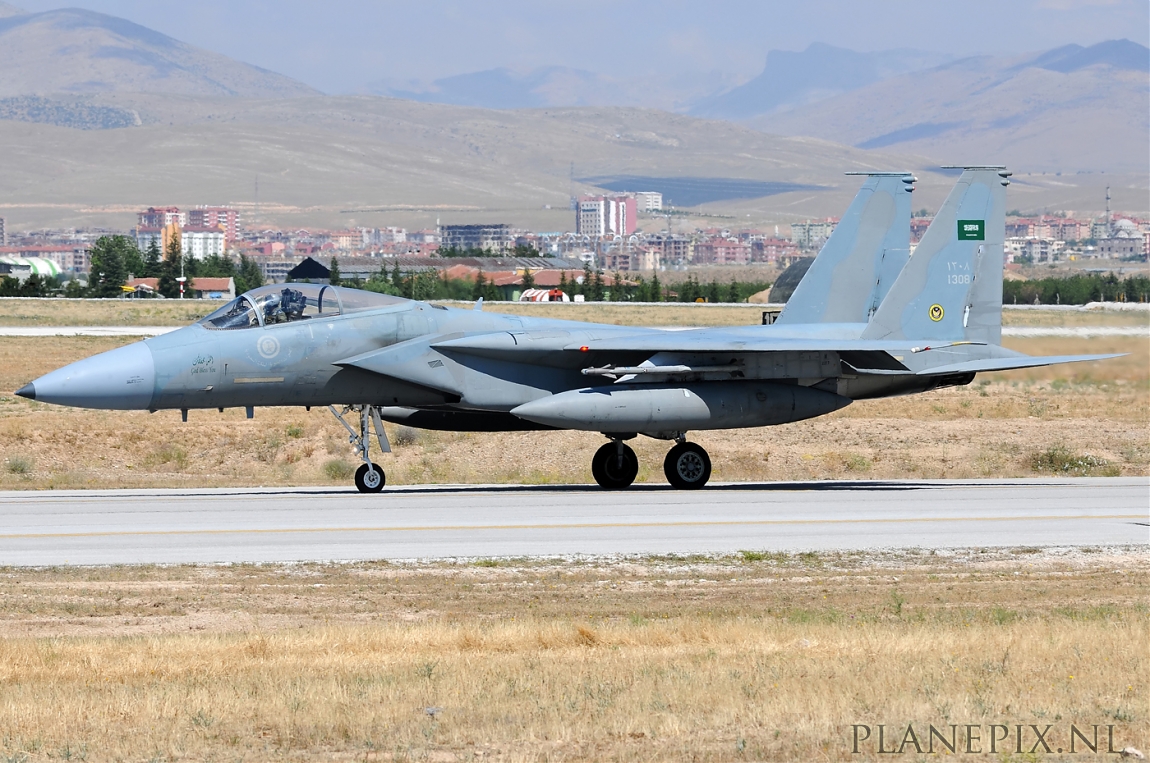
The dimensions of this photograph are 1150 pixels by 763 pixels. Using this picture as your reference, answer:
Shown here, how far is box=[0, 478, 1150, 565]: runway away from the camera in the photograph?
52.6 feet

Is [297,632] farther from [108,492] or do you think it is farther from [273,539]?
[108,492]

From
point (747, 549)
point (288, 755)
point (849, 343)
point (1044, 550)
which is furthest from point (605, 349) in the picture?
point (288, 755)

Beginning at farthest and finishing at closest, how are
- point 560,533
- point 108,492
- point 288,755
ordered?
point 108,492 → point 560,533 → point 288,755

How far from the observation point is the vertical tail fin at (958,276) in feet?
74.3

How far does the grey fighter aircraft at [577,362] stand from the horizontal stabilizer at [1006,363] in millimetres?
53

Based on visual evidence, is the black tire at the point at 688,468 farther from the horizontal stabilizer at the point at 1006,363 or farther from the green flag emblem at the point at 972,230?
the green flag emblem at the point at 972,230

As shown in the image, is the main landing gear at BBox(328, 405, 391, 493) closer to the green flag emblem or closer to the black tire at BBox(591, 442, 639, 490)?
the black tire at BBox(591, 442, 639, 490)

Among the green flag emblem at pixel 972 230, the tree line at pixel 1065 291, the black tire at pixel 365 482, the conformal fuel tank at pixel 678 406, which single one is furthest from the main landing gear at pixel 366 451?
the tree line at pixel 1065 291

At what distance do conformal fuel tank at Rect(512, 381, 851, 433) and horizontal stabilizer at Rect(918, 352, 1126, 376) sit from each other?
156 centimetres

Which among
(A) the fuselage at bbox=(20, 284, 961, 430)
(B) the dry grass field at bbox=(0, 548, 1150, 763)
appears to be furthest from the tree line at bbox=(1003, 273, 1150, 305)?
(B) the dry grass field at bbox=(0, 548, 1150, 763)

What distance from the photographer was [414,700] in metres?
9.28

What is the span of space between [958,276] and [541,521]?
8.71 meters

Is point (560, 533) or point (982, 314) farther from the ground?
point (982, 314)

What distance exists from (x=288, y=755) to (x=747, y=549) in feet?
28.7
